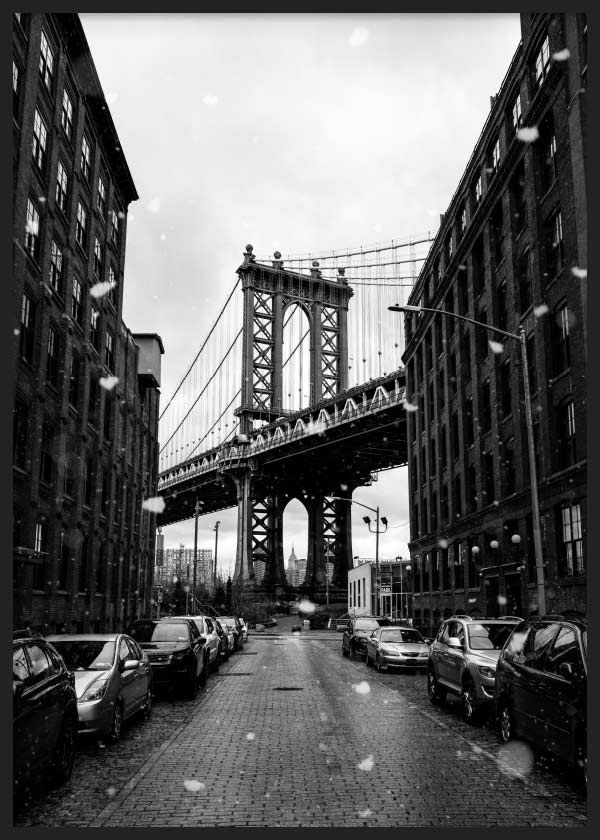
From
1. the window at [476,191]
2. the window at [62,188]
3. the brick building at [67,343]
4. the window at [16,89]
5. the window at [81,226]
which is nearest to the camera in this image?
the window at [16,89]

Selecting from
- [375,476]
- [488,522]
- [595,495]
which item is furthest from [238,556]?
[595,495]

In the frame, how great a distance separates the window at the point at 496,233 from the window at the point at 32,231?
723 inches

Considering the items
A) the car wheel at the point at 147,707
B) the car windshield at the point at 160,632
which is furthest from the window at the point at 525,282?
the car wheel at the point at 147,707

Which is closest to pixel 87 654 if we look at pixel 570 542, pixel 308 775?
pixel 308 775

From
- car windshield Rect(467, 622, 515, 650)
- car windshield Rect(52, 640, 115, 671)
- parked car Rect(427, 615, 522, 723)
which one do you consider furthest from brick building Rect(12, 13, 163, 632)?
car windshield Rect(467, 622, 515, 650)

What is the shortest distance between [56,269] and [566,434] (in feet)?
55.6

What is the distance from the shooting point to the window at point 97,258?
110ft

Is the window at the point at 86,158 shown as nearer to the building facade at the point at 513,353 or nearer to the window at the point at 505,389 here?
the building facade at the point at 513,353

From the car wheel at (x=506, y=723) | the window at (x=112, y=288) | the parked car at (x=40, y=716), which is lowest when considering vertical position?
the car wheel at (x=506, y=723)

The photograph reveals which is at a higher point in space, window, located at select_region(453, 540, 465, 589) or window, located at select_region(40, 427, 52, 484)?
window, located at select_region(40, 427, 52, 484)

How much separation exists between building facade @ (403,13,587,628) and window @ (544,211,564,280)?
9cm

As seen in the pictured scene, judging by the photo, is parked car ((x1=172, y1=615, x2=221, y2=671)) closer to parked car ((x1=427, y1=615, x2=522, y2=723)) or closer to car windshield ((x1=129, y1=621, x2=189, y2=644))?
car windshield ((x1=129, y1=621, x2=189, y2=644))

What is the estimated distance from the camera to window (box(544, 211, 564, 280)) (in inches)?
1038

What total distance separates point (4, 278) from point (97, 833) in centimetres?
954
